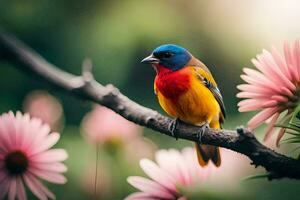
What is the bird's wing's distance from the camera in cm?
82

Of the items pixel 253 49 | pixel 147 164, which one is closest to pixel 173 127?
pixel 147 164

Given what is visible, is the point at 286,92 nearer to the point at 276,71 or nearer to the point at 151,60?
the point at 276,71

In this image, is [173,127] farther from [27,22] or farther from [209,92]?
[27,22]

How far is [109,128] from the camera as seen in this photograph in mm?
833

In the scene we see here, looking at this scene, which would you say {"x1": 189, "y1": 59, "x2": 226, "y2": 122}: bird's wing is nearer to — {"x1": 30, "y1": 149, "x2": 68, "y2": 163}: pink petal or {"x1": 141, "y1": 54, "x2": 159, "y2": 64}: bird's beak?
{"x1": 141, "y1": 54, "x2": 159, "y2": 64}: bird's beak

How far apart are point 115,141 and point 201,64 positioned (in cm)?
18

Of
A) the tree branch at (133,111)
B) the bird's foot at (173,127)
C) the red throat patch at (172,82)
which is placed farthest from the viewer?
the red throat patch at (172,82)

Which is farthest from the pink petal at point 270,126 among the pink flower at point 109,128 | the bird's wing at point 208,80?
the pink flower at point 109,128

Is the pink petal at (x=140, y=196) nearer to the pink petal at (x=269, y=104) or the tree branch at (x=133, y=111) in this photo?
the tree branch at (x=133, y=111)

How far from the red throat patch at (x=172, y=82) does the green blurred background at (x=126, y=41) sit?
47 millimetres

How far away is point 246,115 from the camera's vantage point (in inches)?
31.9

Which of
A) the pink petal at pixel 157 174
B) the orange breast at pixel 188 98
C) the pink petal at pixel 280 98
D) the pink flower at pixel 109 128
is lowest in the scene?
the pink petal at pixel 157 174

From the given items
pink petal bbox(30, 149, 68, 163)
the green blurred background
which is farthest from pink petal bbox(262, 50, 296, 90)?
pink petal bbox(30, 149, 68, 163)

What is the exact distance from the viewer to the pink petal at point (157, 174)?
755 mm
